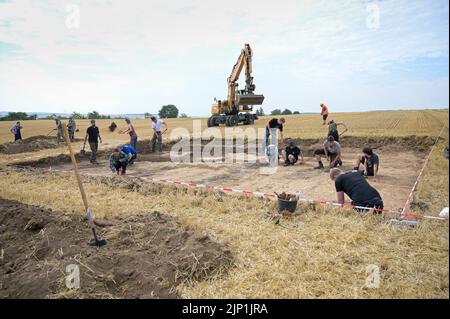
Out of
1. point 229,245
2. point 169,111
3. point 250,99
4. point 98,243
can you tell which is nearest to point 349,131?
point 250,99

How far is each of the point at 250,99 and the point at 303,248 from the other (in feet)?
62.7

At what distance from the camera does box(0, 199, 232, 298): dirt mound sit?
345cm

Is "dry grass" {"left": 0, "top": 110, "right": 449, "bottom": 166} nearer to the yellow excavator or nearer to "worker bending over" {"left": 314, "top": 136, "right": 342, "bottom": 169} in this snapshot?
the yellow excavator

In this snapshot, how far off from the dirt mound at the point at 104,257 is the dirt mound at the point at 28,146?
531 inches

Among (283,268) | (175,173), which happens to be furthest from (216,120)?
(283,268)

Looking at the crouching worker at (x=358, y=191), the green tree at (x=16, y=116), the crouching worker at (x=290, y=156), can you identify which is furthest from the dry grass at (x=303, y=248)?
the green tree at (x=16, y=116)

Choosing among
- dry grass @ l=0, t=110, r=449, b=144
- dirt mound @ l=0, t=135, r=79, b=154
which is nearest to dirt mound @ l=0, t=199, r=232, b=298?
dry grass @ l=0, t=110, r=449, b=144

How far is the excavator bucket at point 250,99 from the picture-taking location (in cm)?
2235

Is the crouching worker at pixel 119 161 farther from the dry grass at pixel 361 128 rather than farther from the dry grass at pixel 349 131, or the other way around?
the dry grass at pixel 361 128
